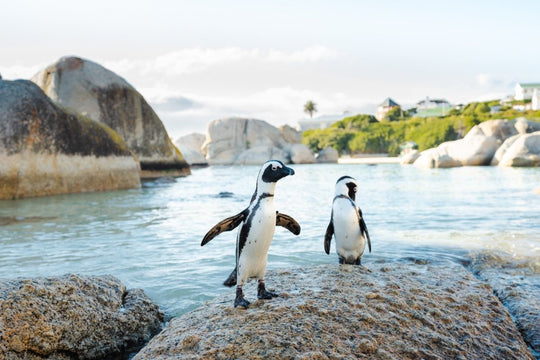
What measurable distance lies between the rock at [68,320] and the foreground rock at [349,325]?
0.50 metres

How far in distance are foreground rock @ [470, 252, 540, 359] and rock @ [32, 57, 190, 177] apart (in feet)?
57.5

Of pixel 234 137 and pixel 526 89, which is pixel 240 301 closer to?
pixel 234 137

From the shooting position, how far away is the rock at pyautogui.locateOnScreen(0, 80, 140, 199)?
1315 cm

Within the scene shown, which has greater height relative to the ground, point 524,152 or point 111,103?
point 111,103

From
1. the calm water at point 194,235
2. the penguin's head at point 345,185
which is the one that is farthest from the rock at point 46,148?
the penguin's head at point 345,185

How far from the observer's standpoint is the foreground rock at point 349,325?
8.23 feet

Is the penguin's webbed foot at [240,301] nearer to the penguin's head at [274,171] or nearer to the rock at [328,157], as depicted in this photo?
the penguin's head at [274,171]

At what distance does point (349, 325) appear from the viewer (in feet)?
8.98

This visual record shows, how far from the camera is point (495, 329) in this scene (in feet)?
10.2

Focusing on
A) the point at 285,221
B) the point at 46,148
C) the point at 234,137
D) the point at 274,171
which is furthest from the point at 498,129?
the point at 274,171

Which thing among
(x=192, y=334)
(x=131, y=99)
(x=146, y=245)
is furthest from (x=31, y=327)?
(x=131, y=99)

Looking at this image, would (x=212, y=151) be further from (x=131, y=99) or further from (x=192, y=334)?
(x=192, y=334)

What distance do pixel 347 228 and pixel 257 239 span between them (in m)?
1.41

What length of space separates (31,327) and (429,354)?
2342 mm
